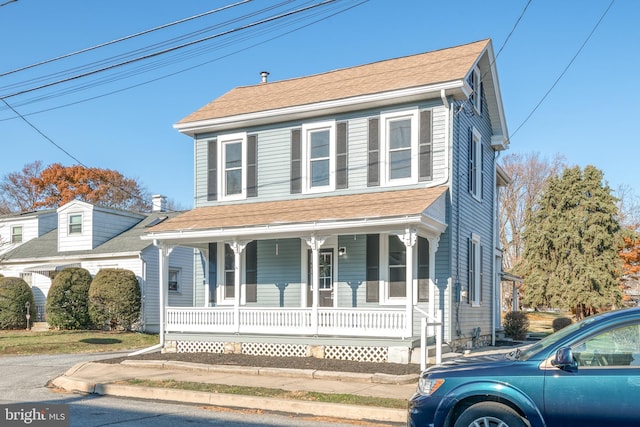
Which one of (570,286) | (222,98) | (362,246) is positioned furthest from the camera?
(570,286)

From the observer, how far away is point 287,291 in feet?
58.2

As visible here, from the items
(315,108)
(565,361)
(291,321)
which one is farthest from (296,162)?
(565,361)

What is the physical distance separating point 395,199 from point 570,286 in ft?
57.6

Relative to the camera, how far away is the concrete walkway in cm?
975

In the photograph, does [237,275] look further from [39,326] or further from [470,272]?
[39,326]

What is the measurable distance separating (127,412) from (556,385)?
6.42 meters

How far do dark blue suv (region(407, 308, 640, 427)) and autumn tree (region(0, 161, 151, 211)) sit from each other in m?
47.6

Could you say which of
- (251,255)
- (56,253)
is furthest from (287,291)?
(56,253)

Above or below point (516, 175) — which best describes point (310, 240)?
below

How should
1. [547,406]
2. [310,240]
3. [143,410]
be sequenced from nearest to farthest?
[547,406] < [143,410] < [310,240]

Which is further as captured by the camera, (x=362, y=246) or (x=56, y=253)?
(x=56, y=253)

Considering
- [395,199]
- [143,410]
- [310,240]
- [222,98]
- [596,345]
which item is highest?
[222,98]

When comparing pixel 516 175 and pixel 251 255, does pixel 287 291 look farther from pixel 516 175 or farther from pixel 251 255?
pixel 516 175

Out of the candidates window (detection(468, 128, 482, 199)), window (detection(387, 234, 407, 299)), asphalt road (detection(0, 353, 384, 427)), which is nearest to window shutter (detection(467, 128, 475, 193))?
window (detection(468, 128, 482, 199))
